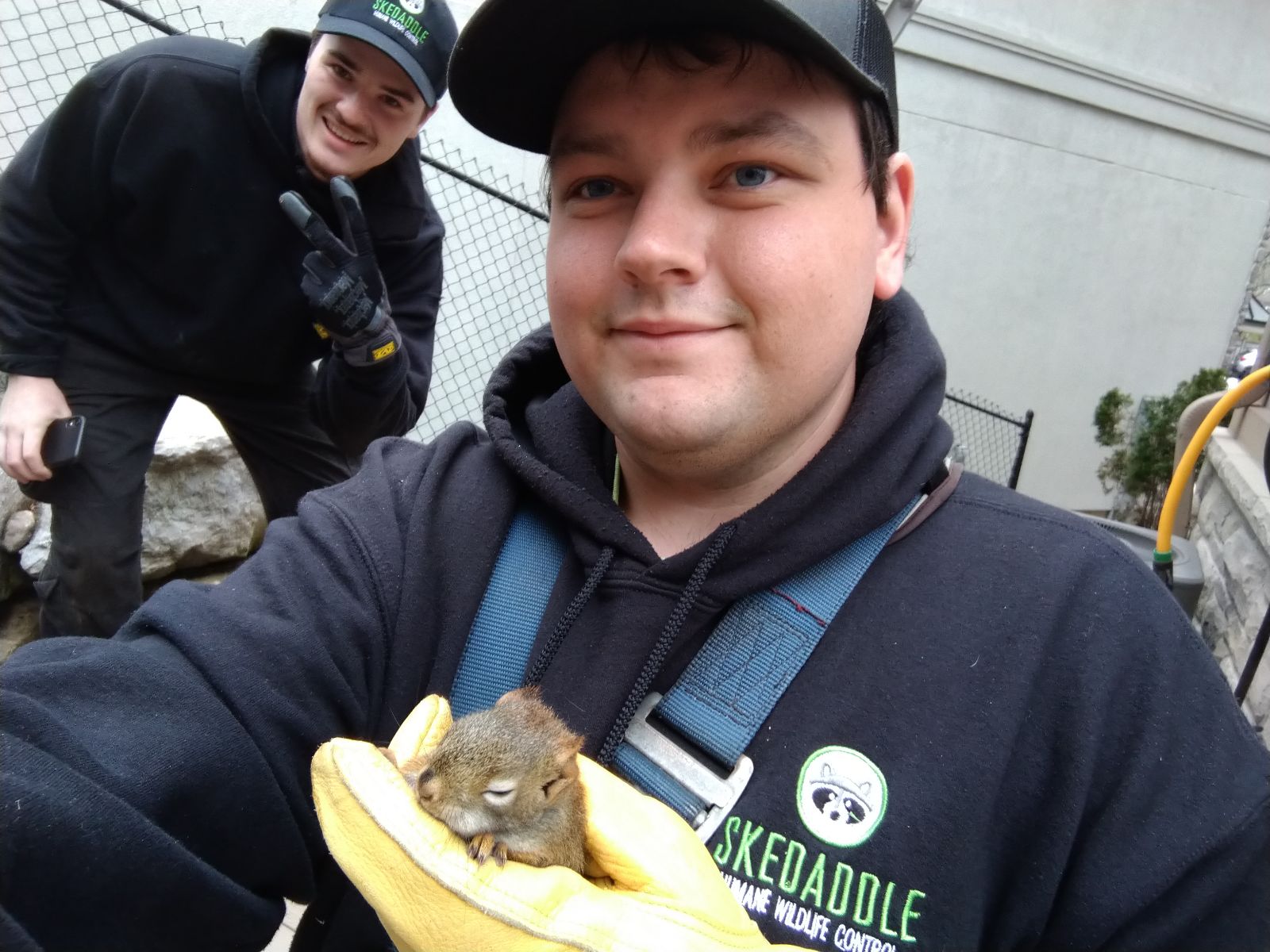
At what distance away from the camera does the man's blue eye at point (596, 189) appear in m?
1.36

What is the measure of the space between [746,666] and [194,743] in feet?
2.66

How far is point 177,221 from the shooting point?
302 cm

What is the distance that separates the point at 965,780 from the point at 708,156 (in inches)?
39.6

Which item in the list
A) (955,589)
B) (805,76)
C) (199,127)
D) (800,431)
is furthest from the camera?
(199,127)

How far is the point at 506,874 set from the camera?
1.13 metres

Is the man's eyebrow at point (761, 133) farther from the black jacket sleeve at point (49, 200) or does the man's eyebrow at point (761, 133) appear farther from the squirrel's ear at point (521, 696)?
the black jacket sleeve at point (49, 200)

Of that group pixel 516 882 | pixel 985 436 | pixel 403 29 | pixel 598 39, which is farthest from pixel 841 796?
pixel 985 436

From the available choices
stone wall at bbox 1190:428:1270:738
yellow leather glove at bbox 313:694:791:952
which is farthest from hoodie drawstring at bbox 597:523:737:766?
stone wall at bbox 1190:428:1270:738

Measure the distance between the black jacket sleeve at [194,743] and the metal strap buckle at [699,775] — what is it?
0.49m

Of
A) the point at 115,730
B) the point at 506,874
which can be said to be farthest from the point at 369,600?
the point at 506,874

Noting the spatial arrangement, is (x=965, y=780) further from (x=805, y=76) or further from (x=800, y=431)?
(x=805, y=76)

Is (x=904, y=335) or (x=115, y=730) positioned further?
(x=904, y=335)

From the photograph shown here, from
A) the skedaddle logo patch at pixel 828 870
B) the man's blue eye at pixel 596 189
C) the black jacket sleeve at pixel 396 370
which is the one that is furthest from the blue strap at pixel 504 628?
the black jacket sleeve at pixel 396 370

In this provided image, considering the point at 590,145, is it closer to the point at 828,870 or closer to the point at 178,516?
the point at 828,870
